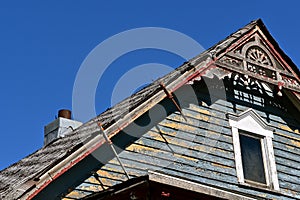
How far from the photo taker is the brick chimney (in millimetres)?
16234

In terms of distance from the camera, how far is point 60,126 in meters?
16.3

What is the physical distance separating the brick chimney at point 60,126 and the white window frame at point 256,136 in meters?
5.28

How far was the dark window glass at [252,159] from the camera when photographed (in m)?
12.0

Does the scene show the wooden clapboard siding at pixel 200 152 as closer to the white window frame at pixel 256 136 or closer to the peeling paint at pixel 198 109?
the peeling paint at pixel 198 109

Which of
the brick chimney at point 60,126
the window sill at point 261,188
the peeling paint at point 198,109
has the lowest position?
the window sill at point 261,188

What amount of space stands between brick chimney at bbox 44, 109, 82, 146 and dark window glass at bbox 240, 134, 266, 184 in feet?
17.8

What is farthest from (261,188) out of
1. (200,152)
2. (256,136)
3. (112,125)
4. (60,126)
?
(60,126)

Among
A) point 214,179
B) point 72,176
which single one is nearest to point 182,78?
point 214,179

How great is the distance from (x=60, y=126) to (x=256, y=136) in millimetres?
5838

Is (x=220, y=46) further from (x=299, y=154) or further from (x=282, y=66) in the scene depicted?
(x=299, y=154)

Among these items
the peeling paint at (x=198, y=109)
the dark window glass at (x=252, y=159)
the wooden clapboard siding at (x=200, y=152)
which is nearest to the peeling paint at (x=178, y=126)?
the wooden clapboard siding at (x=200, y=152)

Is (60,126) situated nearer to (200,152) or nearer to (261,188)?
(200,152)

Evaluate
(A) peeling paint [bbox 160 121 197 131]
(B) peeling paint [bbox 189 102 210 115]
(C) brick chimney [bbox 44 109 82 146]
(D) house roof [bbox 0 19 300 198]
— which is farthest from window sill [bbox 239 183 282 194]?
(C) brick chimney [bbox 44 109 82 146]

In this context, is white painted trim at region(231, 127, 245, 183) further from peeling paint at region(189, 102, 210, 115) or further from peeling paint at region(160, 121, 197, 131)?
peeling paint at region(160, 121, 197, 131)
